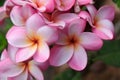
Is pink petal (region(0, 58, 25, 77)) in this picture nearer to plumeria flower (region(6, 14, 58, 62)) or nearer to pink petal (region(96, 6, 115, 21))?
plumeria flower (region(6, 14, 58, 62))

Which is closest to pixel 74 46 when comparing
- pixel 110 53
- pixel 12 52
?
pixel 12 52

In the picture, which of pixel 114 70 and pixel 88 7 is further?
pixel 114 70

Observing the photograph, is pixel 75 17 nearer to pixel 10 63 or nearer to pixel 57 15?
pixel 57 15

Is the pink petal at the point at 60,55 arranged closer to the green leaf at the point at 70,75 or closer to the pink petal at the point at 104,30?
the pink petal at the point at 104,30

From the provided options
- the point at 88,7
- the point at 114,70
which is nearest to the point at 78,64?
the point at 88,7

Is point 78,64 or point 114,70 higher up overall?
point 78,64
